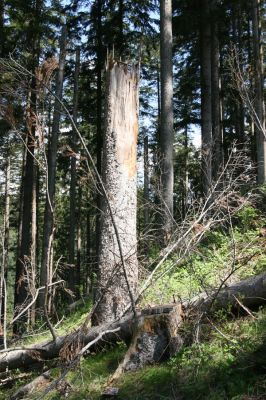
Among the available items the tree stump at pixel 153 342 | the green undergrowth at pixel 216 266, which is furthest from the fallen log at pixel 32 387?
the green undergrowth at pixel 216 266

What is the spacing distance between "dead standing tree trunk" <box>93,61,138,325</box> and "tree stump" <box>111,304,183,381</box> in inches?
48.0

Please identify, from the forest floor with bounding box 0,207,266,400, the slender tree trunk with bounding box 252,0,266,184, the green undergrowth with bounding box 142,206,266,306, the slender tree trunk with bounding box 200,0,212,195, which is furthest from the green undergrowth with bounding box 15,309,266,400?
the slender tree trunk with bounding box 200,0,212,195

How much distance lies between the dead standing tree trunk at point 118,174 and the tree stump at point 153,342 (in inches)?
48.0

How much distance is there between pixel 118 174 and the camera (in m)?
6.62

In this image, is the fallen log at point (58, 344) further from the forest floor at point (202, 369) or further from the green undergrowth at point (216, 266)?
the green undergrowth at point (216, 266)

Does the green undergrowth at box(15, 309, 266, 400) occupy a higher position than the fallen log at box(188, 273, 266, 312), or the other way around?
the fallen log at box(188, 273, 266, 312)

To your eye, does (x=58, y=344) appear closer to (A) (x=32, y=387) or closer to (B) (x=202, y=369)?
(A) (x=32, y=387)

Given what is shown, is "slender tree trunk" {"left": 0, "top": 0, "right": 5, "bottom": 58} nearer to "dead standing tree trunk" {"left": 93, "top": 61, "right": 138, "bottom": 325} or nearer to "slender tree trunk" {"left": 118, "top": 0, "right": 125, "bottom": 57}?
"slender tree trunk" {"left": 118, "top": 0, "right": 125, "bottom": 57}

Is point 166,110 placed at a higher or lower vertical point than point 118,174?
higher

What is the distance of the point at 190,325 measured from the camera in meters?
5.02

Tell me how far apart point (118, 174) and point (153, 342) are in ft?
8.64

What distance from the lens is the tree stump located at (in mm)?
4906

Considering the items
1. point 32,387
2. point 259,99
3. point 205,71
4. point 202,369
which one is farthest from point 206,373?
point 205,71

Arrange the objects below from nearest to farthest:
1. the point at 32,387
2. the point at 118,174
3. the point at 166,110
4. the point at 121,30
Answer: the point at 32,387 < the point at 118,174 < the point at 166,110 < the point at 121,30
